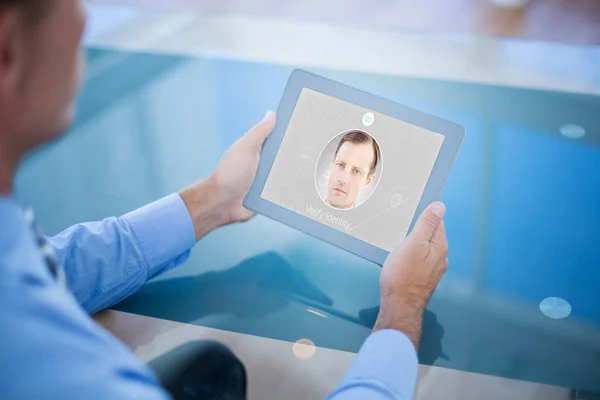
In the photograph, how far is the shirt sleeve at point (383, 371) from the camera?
32.4 inches

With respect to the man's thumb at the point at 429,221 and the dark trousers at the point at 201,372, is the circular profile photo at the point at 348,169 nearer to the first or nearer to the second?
the man's thumb at the point at 429,221

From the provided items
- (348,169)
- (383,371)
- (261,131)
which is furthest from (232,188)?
(383,371)

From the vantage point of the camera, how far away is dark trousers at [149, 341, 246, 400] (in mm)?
907

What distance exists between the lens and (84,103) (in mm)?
1516

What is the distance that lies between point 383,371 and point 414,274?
201 millimetres

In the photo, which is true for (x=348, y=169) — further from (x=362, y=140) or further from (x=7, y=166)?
(x=7, y=166)

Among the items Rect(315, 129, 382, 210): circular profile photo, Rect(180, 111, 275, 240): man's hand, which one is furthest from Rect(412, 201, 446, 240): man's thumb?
Rect(180, 111, 275, 240): man's hand

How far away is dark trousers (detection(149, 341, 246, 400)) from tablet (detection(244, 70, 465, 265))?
0.26 metres

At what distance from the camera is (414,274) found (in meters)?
1.00

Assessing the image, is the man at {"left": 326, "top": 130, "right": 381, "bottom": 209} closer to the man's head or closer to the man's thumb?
the man's thumb

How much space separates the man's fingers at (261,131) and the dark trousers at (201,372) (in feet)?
1.27

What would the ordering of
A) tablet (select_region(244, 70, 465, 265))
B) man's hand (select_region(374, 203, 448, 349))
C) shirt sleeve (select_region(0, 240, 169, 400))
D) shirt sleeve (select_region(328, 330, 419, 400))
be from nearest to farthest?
shirt sleeve (select_region(0, 240, 169, 400)) → shirt sleeve (select_region(328, 330, 419, 400)) → man's hand (select_region(374, 203, 448, 349)) → tablet (select_region(244, 70, 465, 265))

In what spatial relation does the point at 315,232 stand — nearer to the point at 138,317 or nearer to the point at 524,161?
the point at 138,317

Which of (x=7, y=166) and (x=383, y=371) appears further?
(x=383, y=371)
